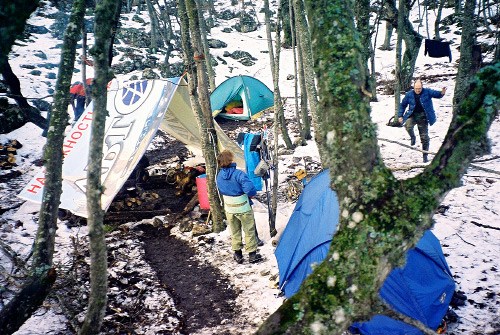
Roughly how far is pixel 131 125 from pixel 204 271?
10.9 feet

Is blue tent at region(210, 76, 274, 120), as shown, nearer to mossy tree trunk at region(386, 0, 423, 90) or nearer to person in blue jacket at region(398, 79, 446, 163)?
mossy tree trunk at region(386, 0, 423, 90)

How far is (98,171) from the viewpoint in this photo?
2980 millimetres

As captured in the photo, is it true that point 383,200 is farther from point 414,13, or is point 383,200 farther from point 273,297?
point 414,13

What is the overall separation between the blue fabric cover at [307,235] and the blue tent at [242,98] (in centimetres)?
859


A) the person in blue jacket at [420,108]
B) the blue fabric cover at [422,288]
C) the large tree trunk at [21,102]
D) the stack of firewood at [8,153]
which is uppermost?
the large tree trunk at [21,102]

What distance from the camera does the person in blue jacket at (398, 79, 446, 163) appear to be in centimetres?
734

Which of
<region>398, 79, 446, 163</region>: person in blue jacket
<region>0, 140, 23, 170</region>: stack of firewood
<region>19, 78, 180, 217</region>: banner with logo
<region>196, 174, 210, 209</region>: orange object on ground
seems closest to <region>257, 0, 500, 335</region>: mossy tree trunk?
<region>19, 78, 180, 217</region>: banner with logo

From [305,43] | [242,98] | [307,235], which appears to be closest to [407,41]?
[242,98]

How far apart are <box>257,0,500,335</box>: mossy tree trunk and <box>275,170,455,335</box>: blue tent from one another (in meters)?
1.72

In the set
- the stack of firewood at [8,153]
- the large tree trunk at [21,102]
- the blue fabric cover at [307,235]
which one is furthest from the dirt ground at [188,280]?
the stack of firewood at [8,153]

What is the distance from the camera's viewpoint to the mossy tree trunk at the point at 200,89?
5621 mm

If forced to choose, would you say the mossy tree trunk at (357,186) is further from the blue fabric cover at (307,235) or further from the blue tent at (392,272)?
the blue fabric cover at (307,235)

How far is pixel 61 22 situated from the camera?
2066 centimetres

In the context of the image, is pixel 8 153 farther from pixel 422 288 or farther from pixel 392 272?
pixel 422 288
